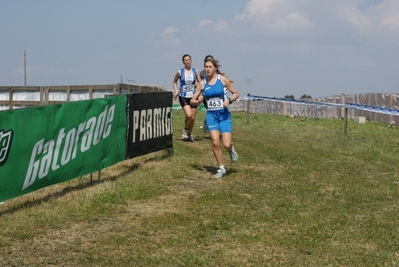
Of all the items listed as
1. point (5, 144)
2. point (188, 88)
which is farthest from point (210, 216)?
point (188, 88)

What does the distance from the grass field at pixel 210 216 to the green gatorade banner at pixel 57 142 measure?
0.33 m

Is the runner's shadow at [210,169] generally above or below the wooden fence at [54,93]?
below

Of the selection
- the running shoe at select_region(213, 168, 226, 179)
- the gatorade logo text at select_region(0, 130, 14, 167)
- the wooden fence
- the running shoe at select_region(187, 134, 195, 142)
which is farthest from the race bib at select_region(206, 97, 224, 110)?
the wooden fence

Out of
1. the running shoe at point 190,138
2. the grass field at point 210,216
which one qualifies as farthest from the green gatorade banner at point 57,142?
the running shoe at point 190,138

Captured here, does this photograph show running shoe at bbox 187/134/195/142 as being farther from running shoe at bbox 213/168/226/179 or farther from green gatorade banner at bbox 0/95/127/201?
green gatorade banner at bbox 0/95/127/201

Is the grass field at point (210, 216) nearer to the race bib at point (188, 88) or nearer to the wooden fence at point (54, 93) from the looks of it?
the race bib at point (188, 88)

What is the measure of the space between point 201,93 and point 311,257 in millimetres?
6206

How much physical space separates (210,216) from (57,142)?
7.95ft

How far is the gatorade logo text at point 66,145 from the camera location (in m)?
8.87

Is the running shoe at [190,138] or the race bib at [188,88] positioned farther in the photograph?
the running shoe at [190,138]

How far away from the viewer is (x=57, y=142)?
30.6ft

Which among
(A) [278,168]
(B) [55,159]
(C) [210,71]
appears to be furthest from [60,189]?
(A) [278,168]

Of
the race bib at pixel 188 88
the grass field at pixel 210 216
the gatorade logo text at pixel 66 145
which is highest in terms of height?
the race bib at pixel 188 88

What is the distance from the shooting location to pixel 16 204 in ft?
28.7
